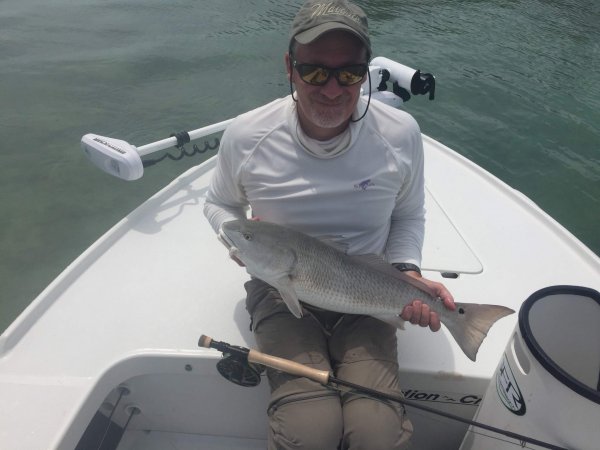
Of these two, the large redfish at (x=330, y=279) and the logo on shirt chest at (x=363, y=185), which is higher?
the logo on shirt chest at (x=363, y=185)

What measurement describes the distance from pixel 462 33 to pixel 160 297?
1422 centimetres

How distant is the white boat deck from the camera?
2.48m

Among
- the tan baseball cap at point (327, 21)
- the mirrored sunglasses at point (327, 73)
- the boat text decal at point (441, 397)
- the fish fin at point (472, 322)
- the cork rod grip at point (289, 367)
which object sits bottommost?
the boat text decal at point (441, 397)

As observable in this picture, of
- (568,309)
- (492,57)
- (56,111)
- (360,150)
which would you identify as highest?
(360,150)

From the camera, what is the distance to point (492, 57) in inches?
488

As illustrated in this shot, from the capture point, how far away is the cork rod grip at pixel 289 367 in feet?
6.80

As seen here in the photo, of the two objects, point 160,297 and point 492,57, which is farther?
point 492,57

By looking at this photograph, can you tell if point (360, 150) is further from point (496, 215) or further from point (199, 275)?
point (496, 215)

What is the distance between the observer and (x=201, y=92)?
10.1 metres

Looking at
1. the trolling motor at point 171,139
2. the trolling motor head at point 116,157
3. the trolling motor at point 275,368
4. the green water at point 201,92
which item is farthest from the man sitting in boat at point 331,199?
the green water at point 201,92

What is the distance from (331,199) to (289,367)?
950 millimetres

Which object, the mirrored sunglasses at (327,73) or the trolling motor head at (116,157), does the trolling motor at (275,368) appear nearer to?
the mirrored sunglasses at (327,73)

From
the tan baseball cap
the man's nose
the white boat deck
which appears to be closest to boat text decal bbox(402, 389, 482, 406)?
A: the white boat deck

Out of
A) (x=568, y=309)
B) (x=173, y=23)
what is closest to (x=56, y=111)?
(x=173, y=23)
